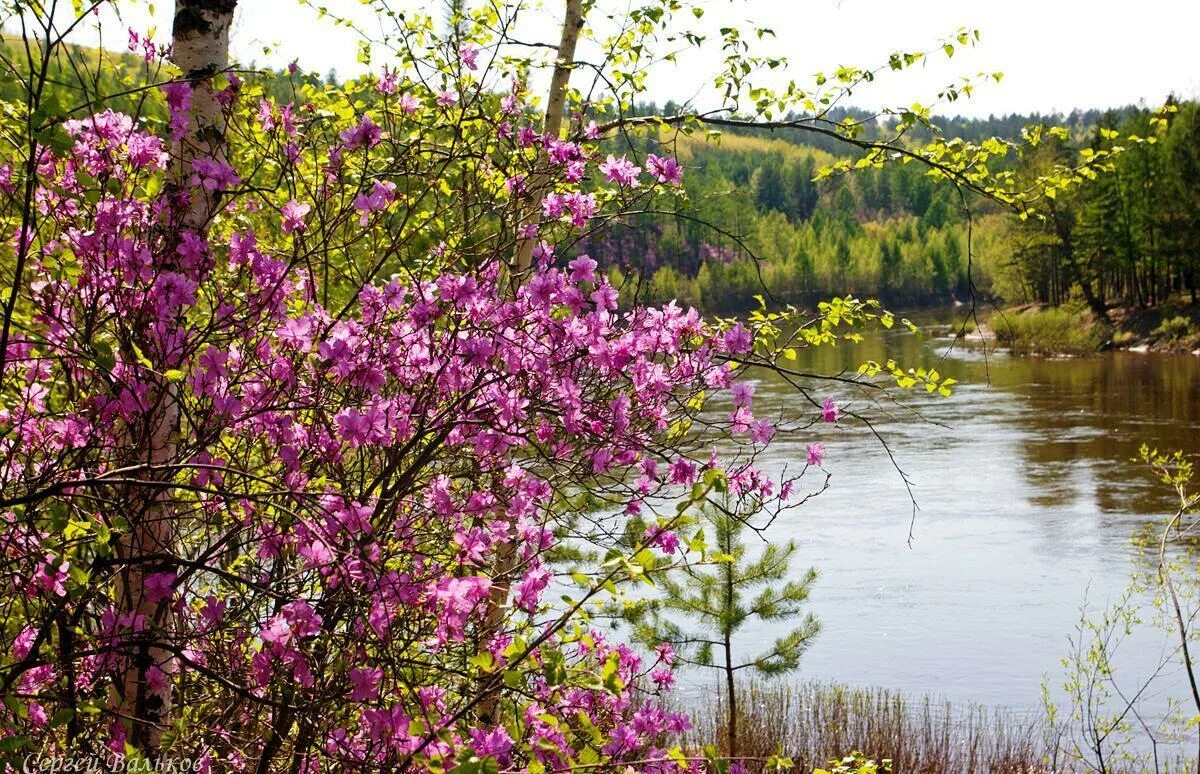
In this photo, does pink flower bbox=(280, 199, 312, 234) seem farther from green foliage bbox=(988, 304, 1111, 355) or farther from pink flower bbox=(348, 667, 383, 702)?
green foliage bbox=(988, 304, 1111, 355)

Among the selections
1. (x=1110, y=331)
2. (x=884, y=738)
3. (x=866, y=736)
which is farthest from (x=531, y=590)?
(x=1110, y=331)

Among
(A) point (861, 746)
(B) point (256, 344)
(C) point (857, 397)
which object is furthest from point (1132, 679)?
(C) point (857, 397)

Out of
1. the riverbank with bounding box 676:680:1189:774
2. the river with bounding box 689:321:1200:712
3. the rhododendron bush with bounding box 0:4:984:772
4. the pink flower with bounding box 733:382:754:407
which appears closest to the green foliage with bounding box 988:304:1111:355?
the river with bounding box 689:321:1200:712

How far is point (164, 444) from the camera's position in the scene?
3348mm

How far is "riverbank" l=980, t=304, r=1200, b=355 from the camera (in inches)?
2013

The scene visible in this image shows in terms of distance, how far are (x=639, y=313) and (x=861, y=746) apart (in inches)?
313

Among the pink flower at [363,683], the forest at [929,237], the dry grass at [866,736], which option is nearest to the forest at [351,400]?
the pink flower at [363,683]

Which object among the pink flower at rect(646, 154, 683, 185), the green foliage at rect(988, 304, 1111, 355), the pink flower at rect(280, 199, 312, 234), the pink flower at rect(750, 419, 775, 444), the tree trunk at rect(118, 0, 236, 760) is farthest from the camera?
the green foliage at rect(988, 304, 1111, 355)

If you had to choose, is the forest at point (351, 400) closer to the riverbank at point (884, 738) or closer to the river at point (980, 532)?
the river at point (980, 532)

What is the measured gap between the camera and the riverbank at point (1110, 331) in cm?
5112

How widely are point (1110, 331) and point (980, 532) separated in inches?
1550

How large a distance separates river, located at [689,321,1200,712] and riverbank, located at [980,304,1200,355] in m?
14.8

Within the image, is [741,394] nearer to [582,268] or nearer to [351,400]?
[582,268]

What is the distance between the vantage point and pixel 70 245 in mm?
3512
